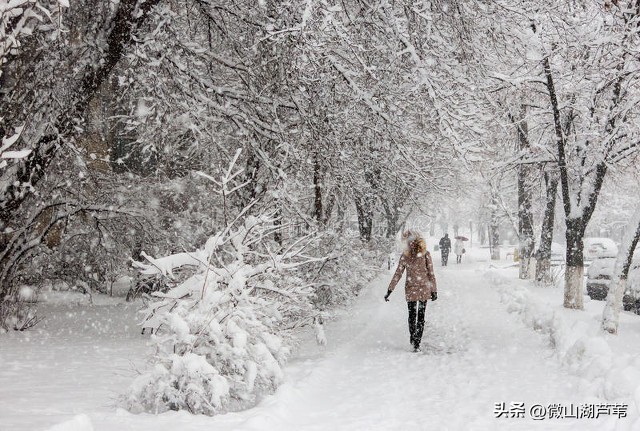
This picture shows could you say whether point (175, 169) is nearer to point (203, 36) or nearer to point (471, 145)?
point (203, 36)

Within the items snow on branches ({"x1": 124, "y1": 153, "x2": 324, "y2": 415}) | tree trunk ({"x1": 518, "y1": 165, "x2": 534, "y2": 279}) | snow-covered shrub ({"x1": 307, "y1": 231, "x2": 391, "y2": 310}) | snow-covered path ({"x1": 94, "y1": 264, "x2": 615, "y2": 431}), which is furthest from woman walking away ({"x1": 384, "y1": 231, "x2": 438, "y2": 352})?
tree trunk ({"x1": 518, "y1": 165, "x2": 534, "y2": 279})

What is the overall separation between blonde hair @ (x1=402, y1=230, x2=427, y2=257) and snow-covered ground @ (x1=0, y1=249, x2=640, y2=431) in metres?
1.51

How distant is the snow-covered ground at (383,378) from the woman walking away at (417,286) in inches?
16.0

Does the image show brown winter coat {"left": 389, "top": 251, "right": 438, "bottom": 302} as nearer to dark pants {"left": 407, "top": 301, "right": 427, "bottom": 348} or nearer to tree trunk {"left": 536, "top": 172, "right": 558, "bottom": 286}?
dark pants {"left": 407, "top": 301, "right": 427, "bottom": 348}

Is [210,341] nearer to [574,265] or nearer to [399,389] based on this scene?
[399,389]

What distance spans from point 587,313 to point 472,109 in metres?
8.01

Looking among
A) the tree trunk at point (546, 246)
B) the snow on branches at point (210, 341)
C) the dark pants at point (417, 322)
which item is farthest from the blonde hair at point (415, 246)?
the tree trunk at point (546, 246)

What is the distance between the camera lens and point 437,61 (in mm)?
7355

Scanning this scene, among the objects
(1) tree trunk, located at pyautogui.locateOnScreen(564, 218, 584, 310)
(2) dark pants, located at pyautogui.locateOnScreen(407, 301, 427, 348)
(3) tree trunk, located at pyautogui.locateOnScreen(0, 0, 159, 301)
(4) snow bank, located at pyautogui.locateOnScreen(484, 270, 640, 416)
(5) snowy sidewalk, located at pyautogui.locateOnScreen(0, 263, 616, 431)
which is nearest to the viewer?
(5) snowy sidewalk, located at pyautogui.locateOnScreen(0, 263, 616, 431)

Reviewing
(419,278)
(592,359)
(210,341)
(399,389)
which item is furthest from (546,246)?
(210,341)

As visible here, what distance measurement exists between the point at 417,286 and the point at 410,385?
2.46 meters

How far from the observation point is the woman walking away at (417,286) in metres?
8.75

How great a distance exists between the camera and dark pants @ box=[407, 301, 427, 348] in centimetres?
870

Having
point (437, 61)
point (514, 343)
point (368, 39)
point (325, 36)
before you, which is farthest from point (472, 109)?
point (514, 343)
